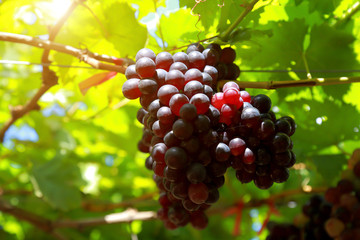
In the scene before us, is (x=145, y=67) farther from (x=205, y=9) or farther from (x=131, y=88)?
(x=205, y=9)

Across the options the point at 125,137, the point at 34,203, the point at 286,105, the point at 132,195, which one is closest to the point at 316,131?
the point at 286,105

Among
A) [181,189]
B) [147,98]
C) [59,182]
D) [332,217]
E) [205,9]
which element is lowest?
[59,182]

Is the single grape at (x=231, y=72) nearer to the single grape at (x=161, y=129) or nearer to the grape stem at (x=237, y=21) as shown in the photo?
the grape stem at (x=237, y=21)

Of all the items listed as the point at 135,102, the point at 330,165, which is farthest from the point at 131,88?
the point at 330,165

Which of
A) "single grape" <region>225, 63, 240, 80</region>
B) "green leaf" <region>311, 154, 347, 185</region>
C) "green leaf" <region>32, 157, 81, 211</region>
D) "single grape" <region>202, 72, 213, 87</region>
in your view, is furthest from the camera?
"green leaf" <region>32, 157, 81, 211</region>

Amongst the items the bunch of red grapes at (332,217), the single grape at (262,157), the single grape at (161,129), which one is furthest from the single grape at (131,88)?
the bunch of red grapes at (332,217)

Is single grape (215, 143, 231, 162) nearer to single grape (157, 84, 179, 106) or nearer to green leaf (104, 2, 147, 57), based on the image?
single grape (157, 84, 179, 106)

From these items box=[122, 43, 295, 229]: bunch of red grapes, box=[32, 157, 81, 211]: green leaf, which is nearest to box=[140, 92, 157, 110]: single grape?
box=[122, 43, 295, 229]: bunch of red grapes
